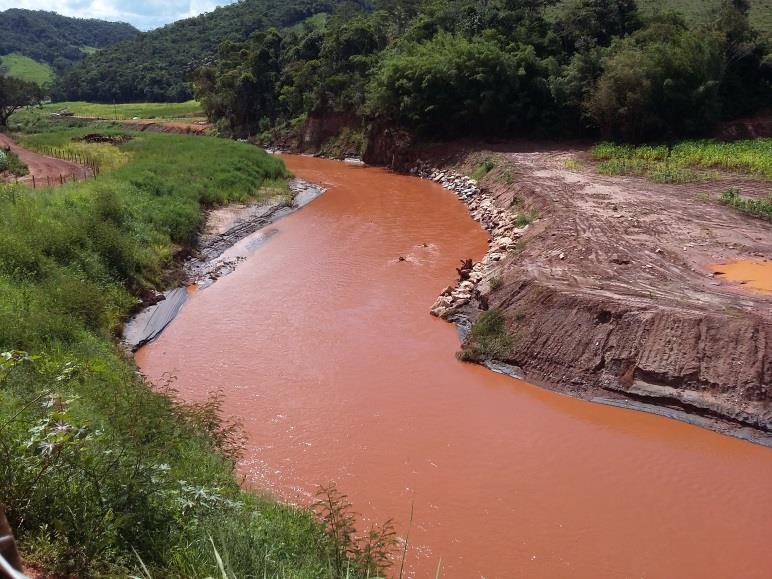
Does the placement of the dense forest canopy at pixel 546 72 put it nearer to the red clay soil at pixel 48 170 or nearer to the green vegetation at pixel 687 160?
the green vegetation at pixel 687 160

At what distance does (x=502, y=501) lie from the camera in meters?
9.34

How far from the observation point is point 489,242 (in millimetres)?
22281

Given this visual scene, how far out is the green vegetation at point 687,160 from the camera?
23.6m

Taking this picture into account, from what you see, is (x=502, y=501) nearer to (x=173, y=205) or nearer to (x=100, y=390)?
(x=100, y=390)

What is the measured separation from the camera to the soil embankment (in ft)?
37.6

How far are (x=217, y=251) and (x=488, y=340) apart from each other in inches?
466

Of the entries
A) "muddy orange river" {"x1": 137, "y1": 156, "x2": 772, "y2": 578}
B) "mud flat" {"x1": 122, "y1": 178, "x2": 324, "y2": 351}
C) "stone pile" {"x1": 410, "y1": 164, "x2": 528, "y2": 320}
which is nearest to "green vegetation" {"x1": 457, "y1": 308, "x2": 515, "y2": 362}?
"muddy orange river" {"x1": 137, "y1": 156, "x2": 772, "y2": 578}

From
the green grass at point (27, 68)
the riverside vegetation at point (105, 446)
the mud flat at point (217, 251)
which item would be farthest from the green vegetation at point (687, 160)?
the green grass at point (27, 68)

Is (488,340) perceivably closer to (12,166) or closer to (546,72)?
(12,166)

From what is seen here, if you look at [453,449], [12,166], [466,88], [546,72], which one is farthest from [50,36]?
[453,449]

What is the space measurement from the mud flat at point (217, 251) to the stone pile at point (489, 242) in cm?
704

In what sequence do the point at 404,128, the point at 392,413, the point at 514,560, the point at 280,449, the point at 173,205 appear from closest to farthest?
the point at 514,560
the point at 280,449
the point at 392,413
the point at 173,205
the point at 404,128

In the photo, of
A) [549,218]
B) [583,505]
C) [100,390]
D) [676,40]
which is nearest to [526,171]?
[549,218]

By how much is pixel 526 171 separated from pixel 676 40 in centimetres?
1208
